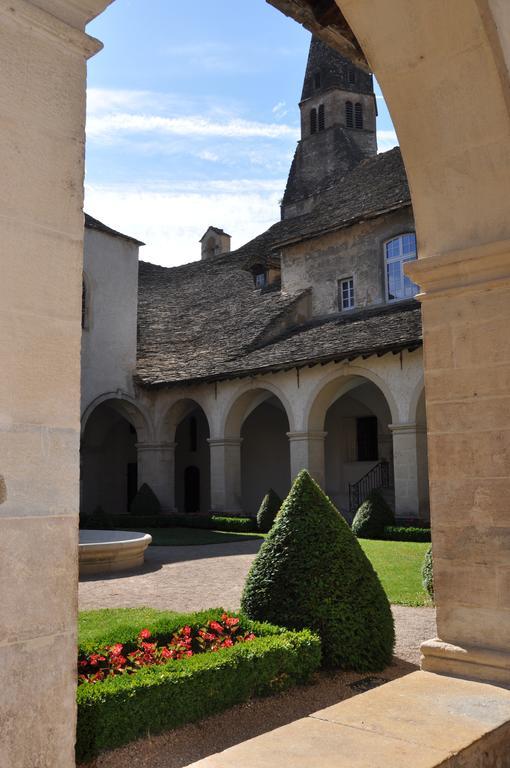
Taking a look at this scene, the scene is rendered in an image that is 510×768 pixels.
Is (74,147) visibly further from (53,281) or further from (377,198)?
(377,198)

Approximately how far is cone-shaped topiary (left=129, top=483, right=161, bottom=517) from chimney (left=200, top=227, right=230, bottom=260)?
47.8 ft

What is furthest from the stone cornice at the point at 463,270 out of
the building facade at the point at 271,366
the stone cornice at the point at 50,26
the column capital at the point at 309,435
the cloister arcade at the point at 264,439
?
the column capital at the point at 309,435

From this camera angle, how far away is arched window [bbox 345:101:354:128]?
38906mm

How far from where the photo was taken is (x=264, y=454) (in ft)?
81.1

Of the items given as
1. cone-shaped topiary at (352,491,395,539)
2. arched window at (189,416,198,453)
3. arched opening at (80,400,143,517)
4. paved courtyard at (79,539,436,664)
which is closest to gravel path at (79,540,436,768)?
paved courtyard at (79,539,436,664)

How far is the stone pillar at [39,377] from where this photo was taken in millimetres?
1648

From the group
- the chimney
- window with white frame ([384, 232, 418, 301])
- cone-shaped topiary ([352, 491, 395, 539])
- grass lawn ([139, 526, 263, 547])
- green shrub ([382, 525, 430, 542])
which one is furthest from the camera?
the chimney

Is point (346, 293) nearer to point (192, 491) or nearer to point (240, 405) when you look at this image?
point (240, 405)

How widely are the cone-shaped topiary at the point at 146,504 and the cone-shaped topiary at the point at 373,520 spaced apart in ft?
25.2

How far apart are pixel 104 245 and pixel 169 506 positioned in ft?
28.2

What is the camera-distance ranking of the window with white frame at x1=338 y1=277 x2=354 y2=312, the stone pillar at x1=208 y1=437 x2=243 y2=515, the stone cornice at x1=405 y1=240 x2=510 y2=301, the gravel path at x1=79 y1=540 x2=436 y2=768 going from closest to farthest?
1. the stone cornice at x1=405 y1=240 x2=510 y2=301
2. the gravel path at x1=79 y1=540 x2=436 y2=768
3. the stone pillar at x1=208 y1=437 x2=243 y2=515
4. the window with white frame at x1=338 y1=277 x2=354 y2=312

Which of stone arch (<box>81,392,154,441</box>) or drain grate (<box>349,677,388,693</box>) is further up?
stone arch (<box>81,392,154,441</box>)

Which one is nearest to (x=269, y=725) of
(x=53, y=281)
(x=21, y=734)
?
(x=21, y=734)

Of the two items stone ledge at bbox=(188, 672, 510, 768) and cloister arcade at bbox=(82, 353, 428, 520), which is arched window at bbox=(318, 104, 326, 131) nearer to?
cloister arcade at bbox=(82, 353, 428, 520)
